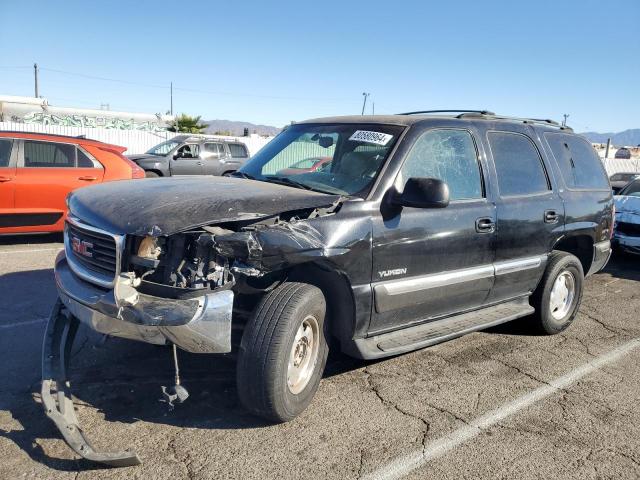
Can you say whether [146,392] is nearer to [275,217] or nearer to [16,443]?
[16,443]

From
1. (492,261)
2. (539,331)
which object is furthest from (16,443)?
(539,331)

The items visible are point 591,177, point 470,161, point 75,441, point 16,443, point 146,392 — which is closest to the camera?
point 75,441

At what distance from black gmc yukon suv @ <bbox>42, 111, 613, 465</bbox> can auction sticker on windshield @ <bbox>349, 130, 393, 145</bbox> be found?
0.01 meters

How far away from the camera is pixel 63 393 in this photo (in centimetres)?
305

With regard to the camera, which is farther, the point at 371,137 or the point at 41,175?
the point at 41,175

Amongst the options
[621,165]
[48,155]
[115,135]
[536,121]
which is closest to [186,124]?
[115,135]

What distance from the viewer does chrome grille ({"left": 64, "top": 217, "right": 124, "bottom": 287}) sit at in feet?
9.83

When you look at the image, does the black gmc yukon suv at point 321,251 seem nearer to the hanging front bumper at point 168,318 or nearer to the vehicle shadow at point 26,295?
the hanging front bumper at point 168,318

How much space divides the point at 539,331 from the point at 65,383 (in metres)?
4.10

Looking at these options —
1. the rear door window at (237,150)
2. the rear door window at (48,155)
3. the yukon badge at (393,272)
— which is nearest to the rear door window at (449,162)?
the yukon badge at (393,272)

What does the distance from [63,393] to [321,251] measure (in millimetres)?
1647

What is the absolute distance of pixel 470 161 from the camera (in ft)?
14.3

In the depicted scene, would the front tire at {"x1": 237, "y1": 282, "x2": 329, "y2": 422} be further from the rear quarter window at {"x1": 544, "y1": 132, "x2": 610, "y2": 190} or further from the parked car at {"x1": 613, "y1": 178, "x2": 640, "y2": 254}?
the parked car at {"x1": 613, "y1": 178, "x2": 640, "y2": 254}

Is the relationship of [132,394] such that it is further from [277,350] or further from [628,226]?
[628,226]
